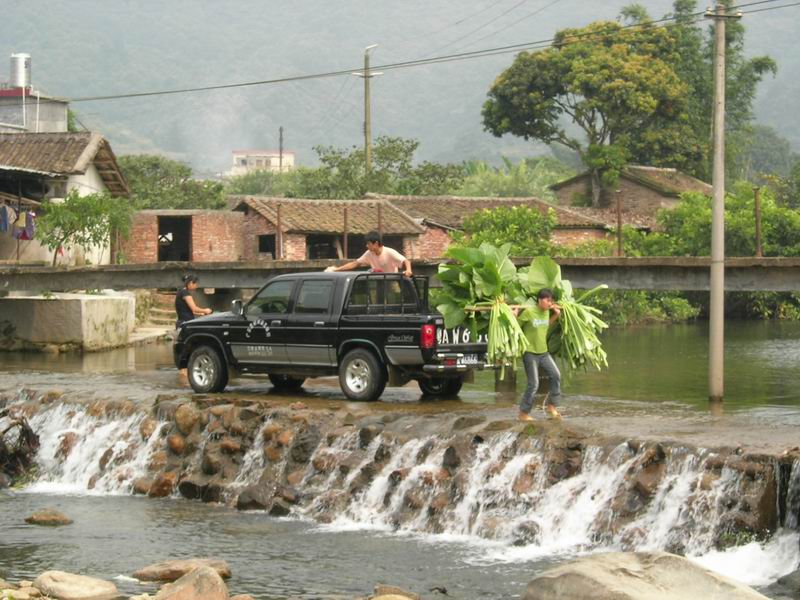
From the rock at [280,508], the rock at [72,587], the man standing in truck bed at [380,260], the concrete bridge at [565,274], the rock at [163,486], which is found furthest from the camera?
the concrete bridge at [565,274]

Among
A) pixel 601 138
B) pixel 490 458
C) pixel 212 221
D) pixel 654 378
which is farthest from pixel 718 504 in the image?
pixel 601 138

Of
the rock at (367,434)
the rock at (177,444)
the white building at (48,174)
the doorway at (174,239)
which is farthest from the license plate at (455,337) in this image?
the doorway at (174,239)

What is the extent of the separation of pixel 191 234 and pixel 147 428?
1416 inches

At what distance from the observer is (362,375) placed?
21.2 metres

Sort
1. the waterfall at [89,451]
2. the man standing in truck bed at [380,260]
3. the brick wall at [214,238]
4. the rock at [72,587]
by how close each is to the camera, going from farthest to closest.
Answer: the brick wall at [214,238]
the man standing in truck bed at [380,260]
the waterfall at [89,451]
the rock at [72,587]

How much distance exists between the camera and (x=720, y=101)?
74.6 feet

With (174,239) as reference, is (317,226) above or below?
above

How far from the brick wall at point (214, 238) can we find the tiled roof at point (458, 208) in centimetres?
769

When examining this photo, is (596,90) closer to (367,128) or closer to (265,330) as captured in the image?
(367,128)

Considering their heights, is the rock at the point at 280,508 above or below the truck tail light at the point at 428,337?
below

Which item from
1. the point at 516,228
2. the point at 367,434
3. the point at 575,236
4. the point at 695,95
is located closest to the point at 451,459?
the point at 367,434

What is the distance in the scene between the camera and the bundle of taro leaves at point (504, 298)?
63.9 ft

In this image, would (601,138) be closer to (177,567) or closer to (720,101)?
(720,101)

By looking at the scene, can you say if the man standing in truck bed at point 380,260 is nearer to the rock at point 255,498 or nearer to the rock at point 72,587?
the rock at point 255,498
